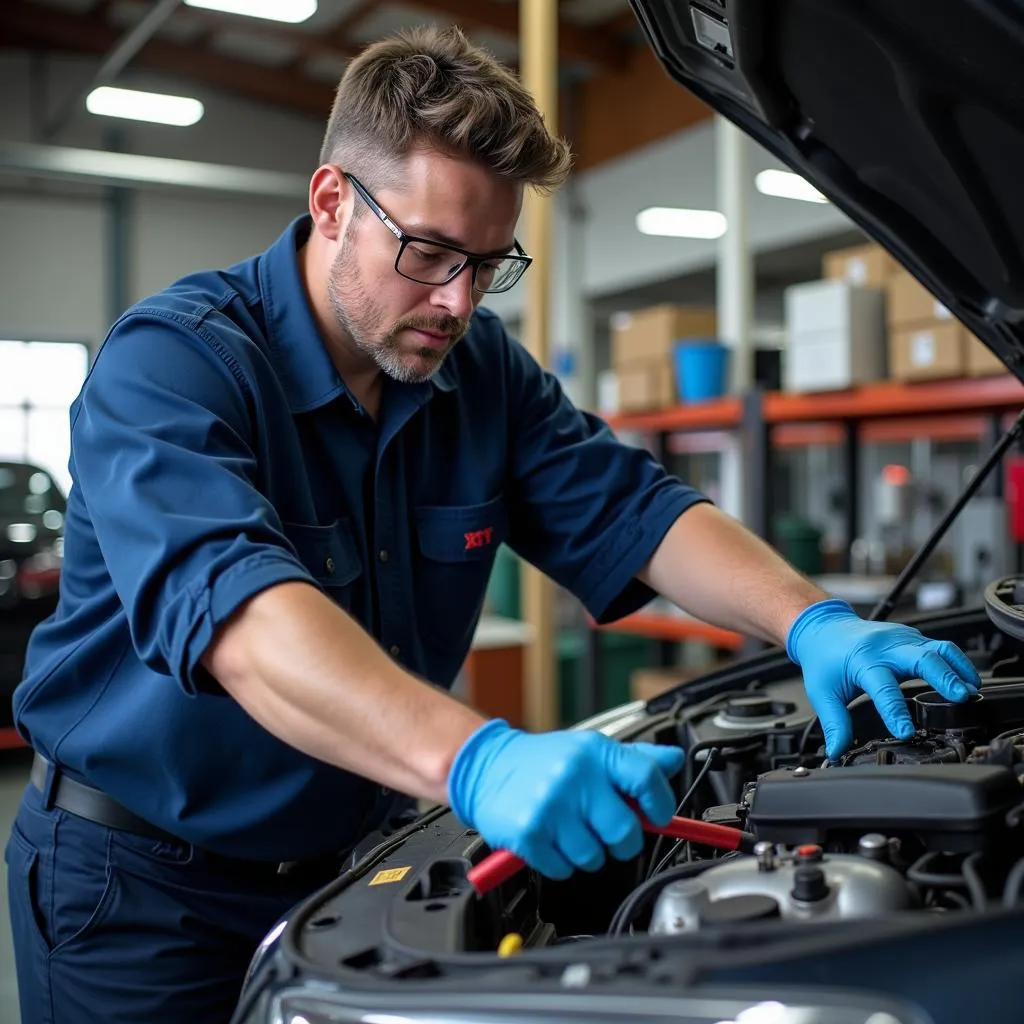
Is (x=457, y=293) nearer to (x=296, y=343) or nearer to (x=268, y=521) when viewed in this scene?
(x=296, y=343)

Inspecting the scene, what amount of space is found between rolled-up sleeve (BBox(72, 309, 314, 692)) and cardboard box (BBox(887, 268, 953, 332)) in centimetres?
250

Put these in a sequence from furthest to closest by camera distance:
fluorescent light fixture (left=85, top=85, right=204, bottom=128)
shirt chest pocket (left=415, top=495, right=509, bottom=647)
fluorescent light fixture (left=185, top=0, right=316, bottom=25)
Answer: fluorescent light fixture (left=85, top=85, right=204, bottom=128) → fluorescent light fixture (left=185, top=0, right=316, bottom=25) → shirt chest pocket (left=415, top=495, right=509, bottom=647)

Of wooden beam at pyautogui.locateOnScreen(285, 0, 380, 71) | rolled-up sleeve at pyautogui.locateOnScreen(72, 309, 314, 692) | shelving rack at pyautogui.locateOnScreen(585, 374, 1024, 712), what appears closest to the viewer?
rolled-up sleeve at pyautogui.locateOnScreen(72, 309, 314, 692)

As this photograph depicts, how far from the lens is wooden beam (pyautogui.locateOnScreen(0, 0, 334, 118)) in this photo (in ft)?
29.4

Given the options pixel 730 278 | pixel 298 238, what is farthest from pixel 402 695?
pixel 730 278

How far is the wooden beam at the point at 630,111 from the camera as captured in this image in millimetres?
8875

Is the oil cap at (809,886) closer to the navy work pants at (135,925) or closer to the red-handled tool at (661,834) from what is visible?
the red-handled tool at (661,834)

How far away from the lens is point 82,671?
3.96ft

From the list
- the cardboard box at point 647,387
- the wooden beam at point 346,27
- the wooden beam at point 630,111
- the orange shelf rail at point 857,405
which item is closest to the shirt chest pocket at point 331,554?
the orange shelf rail at point 857,405

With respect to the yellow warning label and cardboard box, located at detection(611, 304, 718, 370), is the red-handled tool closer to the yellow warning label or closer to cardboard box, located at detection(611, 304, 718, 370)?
the yellow warning label

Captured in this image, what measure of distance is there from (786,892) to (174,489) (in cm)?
58

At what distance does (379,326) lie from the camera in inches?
49.7

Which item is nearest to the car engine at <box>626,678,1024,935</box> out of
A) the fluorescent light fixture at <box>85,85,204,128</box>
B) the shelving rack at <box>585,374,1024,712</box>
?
the shelving rack at <box>585,374,1024,712</box>

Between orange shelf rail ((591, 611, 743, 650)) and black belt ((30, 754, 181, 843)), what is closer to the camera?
black belt ((30, 754, 181, 843))
